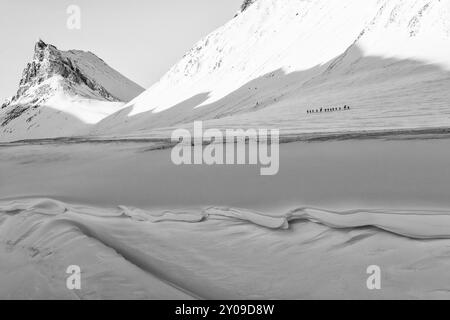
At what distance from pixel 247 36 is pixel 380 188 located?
66.9 metres

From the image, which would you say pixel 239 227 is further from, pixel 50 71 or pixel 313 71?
pixel 50 71

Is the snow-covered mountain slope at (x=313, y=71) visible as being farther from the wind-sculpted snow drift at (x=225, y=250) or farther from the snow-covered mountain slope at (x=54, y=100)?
the snow-covered mountain slope at (x=54, y=100)

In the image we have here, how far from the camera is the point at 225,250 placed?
380cm

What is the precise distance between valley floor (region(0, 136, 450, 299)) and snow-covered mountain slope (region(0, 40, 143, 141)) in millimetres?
70893

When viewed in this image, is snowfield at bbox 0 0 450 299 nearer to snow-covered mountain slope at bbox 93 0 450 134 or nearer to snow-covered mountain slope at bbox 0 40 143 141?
snow-covered mountain slope at bbox 93 0 450 134

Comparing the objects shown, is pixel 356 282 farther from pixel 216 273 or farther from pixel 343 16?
pixel 343 16

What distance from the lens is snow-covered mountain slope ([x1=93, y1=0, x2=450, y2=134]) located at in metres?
15.1

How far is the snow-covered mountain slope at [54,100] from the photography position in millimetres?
82562

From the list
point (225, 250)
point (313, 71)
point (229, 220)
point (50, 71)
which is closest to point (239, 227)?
point (229, 220)

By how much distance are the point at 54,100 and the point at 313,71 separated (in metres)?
78.5

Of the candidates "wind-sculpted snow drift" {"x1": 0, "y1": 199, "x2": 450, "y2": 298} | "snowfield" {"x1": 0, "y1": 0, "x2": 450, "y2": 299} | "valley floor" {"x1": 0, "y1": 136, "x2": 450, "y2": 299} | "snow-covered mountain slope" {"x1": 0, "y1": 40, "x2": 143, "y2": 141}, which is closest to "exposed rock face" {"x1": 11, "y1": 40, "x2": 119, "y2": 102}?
"snow-covered mountain slope" {"x1": 0, "y1": 40, "x2": 143, "y2": 141}

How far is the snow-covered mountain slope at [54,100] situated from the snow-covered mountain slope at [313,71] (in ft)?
59.3

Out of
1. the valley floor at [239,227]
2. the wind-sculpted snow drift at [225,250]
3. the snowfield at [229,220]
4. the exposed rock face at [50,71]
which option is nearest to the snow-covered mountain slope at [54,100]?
the exposed rock face at [50,71]
